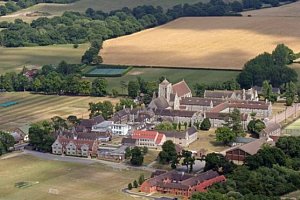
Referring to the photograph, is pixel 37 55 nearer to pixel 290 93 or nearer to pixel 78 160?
pixel 290 93

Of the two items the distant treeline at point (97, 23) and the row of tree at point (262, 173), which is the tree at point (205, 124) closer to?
the row of tree at point (262, 173)

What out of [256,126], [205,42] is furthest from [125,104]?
[205,42]

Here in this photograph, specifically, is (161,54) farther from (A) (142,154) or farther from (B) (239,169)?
(B) (239,169)

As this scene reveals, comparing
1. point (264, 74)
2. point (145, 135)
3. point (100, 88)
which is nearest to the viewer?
point (145, 135)

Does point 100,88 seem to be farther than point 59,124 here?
Yes

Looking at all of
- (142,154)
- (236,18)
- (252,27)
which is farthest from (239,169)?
(236,18)

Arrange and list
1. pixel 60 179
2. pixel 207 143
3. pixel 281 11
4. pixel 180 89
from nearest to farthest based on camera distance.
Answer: pixel 60 179, pixel 207 143, pixel 180 89, pixel 281 11
